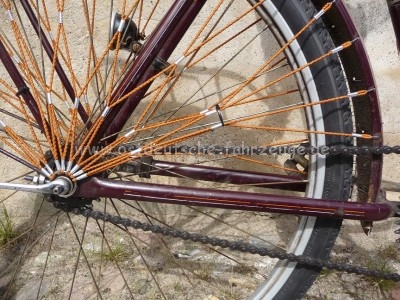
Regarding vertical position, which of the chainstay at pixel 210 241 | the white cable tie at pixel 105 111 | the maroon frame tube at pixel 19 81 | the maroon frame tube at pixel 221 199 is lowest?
the chainstay at pixel 210 241

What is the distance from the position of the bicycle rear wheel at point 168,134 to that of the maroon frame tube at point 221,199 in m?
0.04

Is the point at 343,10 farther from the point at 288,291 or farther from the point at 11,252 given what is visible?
the point at 11,252

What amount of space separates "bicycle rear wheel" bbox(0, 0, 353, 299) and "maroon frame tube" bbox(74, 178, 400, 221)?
38 millimetres

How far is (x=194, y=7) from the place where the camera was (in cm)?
85

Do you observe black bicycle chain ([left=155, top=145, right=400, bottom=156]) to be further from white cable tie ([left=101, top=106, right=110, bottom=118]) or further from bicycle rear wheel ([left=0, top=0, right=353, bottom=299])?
white cable tie ([left=101, top=106, right=110, bottom=118])

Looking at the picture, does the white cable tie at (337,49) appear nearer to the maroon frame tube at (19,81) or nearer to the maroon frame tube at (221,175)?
the maroon frame tube at (221,175)

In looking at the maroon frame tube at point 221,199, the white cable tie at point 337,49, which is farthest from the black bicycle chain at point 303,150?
the white cable tie at point 337,49

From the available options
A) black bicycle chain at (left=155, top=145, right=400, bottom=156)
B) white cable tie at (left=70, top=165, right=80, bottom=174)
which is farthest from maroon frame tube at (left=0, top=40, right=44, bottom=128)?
black bicycle chain at (left=155, top=145, right=400, bottom=156)

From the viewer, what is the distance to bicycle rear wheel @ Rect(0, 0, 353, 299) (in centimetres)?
90

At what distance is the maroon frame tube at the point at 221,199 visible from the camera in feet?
3.00

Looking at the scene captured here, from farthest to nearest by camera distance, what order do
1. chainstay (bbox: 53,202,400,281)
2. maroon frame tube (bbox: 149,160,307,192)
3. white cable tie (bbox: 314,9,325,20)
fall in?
1. maroon frame tube (bbox: 149,160,307,192)
2. chainstay (bbox: 53,202,400,281)
3. white cable tie (bbox: 314,9,325,20)

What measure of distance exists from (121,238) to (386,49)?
3.87 feet

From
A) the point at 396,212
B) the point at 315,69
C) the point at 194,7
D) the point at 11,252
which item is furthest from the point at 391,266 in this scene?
the point at 11,252

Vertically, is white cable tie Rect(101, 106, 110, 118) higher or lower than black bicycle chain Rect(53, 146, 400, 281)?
higher
